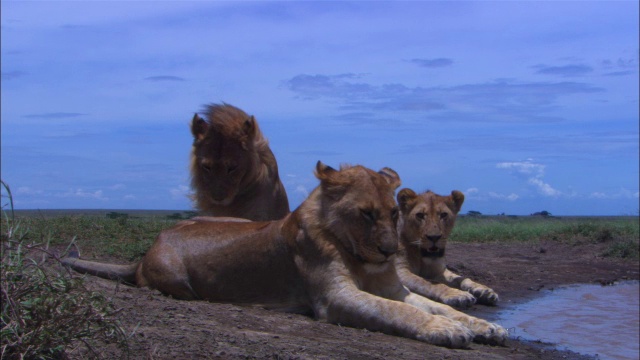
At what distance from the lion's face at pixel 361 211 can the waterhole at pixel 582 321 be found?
171 centimetres

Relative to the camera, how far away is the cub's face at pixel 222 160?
8.25 metres

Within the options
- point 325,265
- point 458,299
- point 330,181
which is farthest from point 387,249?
point 458,299

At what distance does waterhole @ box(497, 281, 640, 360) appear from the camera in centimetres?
707

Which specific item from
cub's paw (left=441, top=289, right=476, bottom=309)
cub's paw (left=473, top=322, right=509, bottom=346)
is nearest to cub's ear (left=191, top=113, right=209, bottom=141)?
cub's paw (left=441, top=289, right=476, bottom=309)

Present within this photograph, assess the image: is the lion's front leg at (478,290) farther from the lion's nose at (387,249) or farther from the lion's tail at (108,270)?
the lion's tail at (108,270)

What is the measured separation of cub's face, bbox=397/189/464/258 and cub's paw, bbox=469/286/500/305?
0.44 m

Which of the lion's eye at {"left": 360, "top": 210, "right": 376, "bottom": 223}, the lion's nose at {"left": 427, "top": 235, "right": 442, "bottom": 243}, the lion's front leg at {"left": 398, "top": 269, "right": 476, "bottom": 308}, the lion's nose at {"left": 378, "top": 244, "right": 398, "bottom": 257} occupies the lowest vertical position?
the lion's front leg at {"left": 398, "top": 269, "right": 476, "bottom": 308}

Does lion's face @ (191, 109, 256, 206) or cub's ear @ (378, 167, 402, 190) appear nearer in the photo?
cub's ear @ (378, 167, 402, 190)

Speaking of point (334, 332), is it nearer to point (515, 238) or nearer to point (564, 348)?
point (564, 348)

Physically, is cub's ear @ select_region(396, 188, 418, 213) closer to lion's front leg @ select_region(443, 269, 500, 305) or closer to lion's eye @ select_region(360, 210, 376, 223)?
lion's front leg @ select_region(443, 269, 500, 305)

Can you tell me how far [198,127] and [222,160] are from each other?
1.26 ft

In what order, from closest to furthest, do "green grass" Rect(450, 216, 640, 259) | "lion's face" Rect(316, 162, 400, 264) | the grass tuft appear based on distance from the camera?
the grass tuft
"lion's face" Rect(316, 162, 400, 264)
"green grass" Rect(450, 216, 640, 259)

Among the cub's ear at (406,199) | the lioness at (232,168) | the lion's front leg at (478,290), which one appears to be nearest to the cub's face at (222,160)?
the lioness at (232,168)

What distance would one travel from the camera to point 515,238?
1706cm
